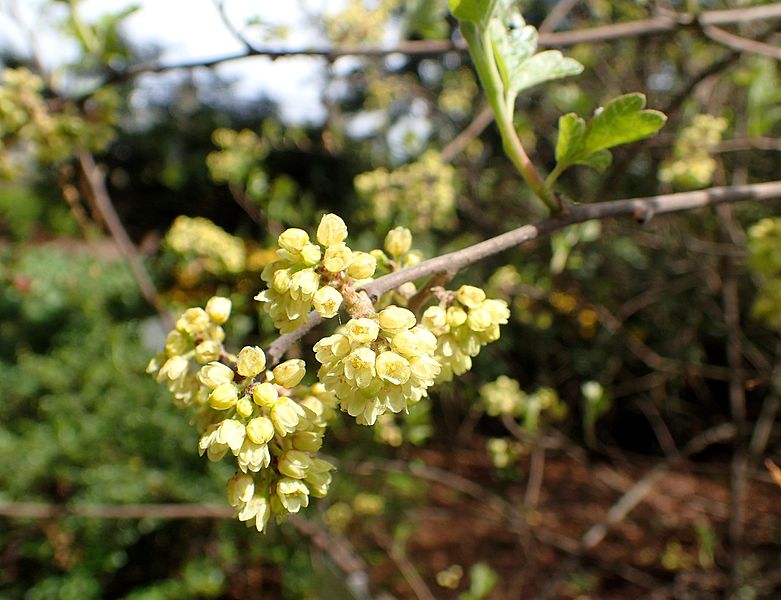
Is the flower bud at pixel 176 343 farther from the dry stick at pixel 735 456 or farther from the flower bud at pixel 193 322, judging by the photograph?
the dry stick at pixel 735 456

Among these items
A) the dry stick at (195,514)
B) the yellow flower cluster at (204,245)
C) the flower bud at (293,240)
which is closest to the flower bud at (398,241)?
the flower bud at (293,240)

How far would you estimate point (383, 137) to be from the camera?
602cm

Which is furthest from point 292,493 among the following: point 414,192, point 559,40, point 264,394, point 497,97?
point 414,192

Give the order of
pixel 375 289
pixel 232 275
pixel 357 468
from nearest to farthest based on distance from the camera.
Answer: pixel 375 289, pixel 357 468, pixel 232 275

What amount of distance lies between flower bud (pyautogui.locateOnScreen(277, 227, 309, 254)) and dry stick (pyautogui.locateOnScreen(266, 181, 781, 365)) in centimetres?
9

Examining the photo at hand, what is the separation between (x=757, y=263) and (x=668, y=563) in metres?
2.65

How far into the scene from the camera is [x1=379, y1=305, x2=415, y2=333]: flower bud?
2.33 ft

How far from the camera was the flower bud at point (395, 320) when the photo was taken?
0.71 m

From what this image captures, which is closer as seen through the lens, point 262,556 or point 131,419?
point 262,556

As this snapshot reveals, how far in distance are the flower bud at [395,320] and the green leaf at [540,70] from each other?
0.42 metres

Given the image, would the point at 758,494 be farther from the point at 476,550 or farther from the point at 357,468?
the point at 357,468

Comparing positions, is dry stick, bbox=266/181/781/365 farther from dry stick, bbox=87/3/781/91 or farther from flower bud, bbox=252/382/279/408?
dry stick, bbox=87/3/781/91

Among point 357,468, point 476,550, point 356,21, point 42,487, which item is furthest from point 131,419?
point 356,21

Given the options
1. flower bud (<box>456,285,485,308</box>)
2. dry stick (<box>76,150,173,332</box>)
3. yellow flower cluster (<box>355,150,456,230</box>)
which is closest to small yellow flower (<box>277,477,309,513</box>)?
flower bud (<box>456,285,485,308</box>)
